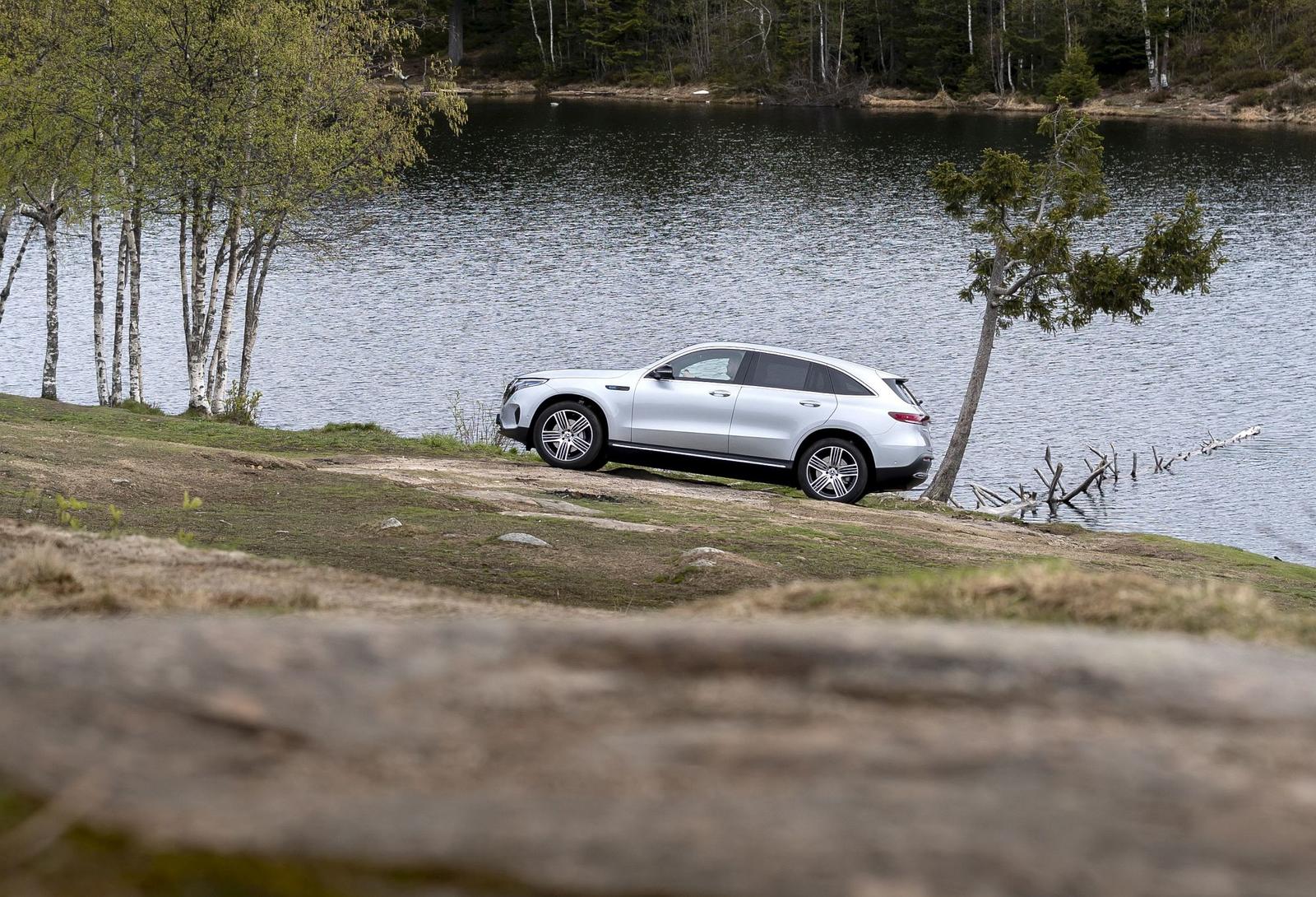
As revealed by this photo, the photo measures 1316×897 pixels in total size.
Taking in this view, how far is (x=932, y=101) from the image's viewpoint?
375 feet

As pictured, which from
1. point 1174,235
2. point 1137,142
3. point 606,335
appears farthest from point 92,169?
point 1137,142

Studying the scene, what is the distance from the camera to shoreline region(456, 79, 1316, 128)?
102m

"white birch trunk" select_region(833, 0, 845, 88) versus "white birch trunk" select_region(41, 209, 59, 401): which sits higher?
"white birch trunk" select_region(833, 0, 845, 88)

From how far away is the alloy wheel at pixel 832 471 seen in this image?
19125mm

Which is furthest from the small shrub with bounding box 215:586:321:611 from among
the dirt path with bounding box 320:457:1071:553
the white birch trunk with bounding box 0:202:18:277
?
the white birch trunk with bounding box 0:202:18:277

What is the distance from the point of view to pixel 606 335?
4681cm

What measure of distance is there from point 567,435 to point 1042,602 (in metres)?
13.5

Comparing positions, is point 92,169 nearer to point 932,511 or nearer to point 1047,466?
point 932,511

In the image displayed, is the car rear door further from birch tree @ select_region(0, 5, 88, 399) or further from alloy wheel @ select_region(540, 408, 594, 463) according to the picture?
birch tree @ select_region(0, 5, 88, 399)

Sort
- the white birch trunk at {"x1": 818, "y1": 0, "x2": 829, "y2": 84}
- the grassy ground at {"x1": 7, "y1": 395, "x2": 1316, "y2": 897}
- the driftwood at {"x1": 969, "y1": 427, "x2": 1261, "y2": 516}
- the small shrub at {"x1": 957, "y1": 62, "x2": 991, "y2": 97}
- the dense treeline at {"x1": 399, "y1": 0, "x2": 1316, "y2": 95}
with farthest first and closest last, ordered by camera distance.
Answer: the white birch trunk at {"x1": 818, "y1": 0, "x2": 829, "y2": 84}
the small shrub at {"x1": 957, "y1": 62, "x2": 991, "y2": 97}
the dense treeline at {"x1": 399, "y1": 0, "x2": 1316, "y2": 95}
the driftwood at {"x1": 969, "y1": 427, "x2": 1261, "y2": 516}
the grassy ground at {"x1": 7, "y1": 395, "x2": 1316, "y2": 897}

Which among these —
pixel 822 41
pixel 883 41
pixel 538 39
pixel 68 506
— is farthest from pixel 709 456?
pixel 538 39

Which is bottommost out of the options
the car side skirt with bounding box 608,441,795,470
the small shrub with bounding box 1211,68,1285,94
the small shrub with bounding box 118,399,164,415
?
the car side skirt with bounding box 608,441,795,470

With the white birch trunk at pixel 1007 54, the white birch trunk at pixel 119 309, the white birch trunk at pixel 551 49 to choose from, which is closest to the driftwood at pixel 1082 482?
the white birch trunk at pixel 119 309

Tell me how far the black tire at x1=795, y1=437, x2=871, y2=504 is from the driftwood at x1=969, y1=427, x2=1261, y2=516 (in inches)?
447
